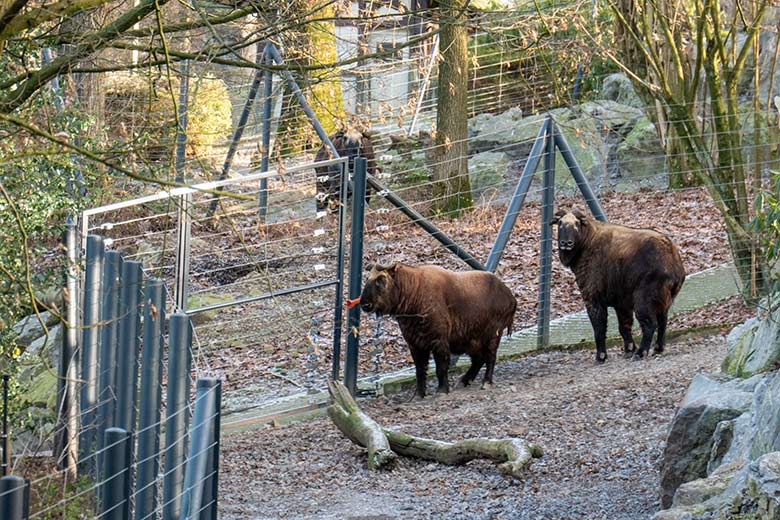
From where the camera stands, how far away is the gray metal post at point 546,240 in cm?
1148

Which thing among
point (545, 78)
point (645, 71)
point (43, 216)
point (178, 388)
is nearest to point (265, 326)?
point (43, 216)

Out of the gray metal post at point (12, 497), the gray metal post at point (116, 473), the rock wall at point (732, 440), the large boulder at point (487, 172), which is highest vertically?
the gray metal post at point (12, 497)

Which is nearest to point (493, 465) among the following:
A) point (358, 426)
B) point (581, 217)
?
point (358, 426)

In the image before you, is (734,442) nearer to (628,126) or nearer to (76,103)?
(76,103)

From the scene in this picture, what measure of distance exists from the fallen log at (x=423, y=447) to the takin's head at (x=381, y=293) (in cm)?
131

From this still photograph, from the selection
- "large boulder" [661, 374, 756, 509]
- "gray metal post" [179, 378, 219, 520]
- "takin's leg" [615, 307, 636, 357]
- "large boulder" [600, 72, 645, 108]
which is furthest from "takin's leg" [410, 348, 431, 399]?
"large boulder" [600, 72, 645, 108]

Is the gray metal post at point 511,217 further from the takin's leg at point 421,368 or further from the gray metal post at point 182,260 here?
the gray metal post at point 182,260

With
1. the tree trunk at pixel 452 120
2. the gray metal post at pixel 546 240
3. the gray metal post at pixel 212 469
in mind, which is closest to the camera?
the gray metal post at pixel 212 469

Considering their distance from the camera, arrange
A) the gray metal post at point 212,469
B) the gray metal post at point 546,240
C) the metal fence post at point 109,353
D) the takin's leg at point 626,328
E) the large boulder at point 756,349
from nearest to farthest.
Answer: the gray metal post at point 212,469 → the large boulder at point 756,349 → the metal fence post at point 109,353 → the takin's leg at point 626,328 → the gray metal post at point 546,240

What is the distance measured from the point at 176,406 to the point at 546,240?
7072 mm

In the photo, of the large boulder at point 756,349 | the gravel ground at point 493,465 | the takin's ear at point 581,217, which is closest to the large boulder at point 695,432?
the gravel ground at point 493,465

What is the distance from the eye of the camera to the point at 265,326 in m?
12.2

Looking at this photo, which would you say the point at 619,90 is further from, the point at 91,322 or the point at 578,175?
the point at 91,322

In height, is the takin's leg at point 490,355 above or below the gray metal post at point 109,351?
below
